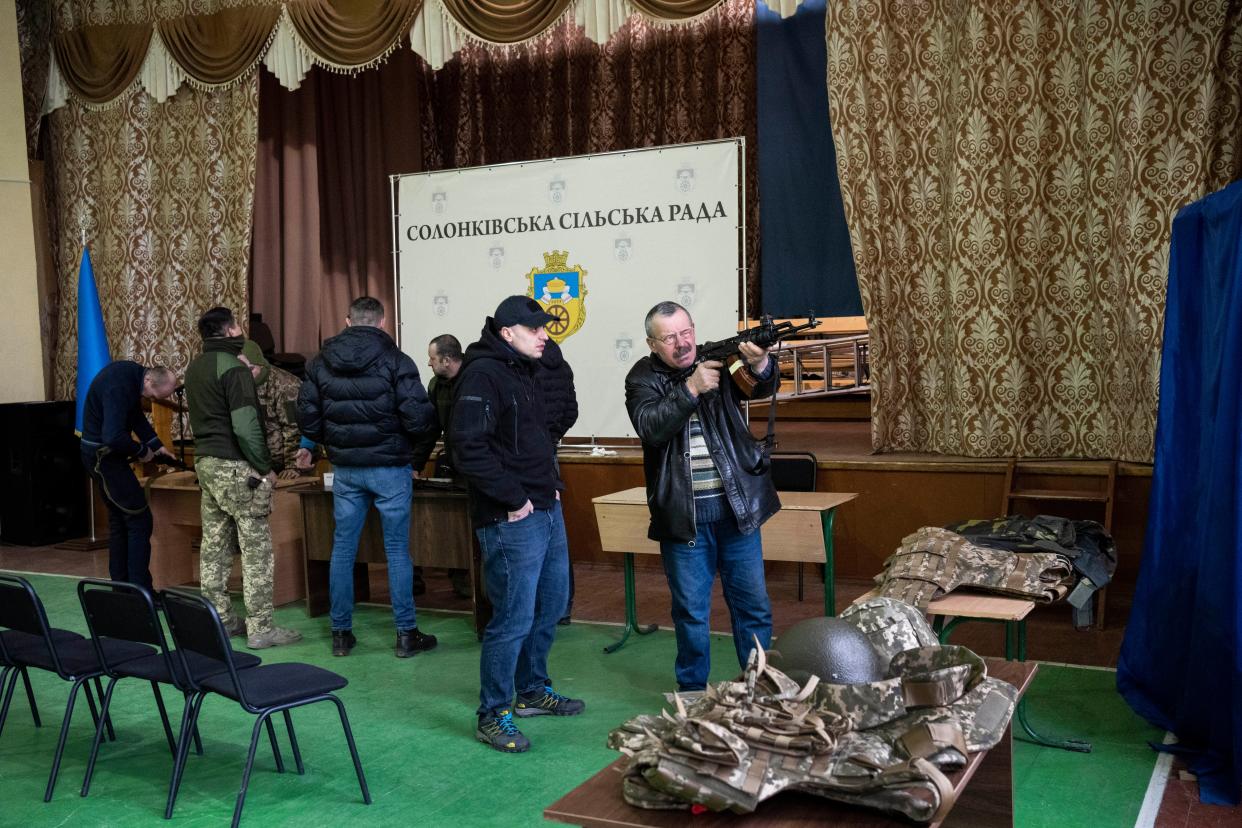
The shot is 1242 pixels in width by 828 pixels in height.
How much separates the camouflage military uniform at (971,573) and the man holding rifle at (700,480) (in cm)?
50

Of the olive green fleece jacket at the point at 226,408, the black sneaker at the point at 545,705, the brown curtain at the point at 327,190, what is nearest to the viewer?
the black sneaker at the point at 545,705

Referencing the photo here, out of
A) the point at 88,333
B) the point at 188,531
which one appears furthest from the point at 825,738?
the point at 88,333

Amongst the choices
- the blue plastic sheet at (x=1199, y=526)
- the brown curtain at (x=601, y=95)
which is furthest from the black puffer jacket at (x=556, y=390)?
the brown curtain at (x=601, y=95)

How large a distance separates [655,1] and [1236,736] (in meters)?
5.02

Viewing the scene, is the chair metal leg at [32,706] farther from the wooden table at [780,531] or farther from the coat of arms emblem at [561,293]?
the coat of arms emblem at [561,293]

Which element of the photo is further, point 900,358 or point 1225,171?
point 900,358

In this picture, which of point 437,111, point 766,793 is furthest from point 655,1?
point 766,793

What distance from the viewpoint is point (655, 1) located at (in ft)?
22.3

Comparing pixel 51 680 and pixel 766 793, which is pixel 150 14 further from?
pixel 766 793

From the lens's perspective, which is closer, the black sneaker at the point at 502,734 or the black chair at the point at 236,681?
the black chair at the point at 236,681

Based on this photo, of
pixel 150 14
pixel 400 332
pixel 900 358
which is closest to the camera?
pixel 900 358

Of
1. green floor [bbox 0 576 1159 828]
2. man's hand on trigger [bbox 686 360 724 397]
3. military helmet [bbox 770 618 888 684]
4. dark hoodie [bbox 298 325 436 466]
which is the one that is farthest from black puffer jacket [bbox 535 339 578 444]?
military helmet [bbox 770 618 888 684]

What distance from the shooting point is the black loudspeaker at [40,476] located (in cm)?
866

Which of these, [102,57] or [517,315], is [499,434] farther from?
[102,57]
